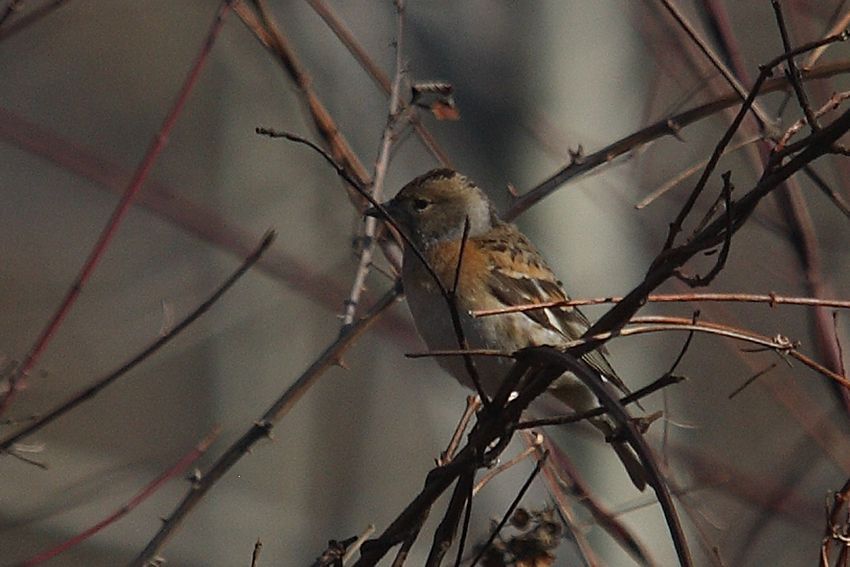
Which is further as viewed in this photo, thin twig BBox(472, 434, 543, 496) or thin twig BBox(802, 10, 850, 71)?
thin twig BBox(802, 10, 850, 71)

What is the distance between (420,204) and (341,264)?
233 centimetres

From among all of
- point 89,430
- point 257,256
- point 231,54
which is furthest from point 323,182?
point 89,430

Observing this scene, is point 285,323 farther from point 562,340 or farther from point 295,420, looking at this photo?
point 562,340

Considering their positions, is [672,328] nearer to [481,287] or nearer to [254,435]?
[254,435]

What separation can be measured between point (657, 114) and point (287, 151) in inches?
176

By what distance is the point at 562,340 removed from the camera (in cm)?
420

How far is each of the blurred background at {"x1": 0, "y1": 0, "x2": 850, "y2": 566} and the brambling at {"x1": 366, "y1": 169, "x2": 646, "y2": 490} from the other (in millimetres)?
252

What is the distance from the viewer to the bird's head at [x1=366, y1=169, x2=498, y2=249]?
4500 millimetres

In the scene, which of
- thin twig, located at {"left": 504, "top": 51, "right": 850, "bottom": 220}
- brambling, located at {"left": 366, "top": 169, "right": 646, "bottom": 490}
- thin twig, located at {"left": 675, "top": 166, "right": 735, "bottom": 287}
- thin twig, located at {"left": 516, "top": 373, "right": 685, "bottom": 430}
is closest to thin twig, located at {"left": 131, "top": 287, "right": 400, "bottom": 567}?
brambling, located at {"left": 366, "top": 169, "right": 646, "bottom": 490}

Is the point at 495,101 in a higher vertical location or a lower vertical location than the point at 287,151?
lower


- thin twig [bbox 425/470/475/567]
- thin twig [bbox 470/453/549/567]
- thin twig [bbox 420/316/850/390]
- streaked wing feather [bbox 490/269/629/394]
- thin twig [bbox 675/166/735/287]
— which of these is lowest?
thin twig [bbox 425/470/475/567]

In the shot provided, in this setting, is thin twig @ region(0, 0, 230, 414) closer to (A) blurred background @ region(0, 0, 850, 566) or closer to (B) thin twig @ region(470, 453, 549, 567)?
(A) blurred background @ region(0, 0, 850, 566)

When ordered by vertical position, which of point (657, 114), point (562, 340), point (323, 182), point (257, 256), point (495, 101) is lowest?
point (257, 256)

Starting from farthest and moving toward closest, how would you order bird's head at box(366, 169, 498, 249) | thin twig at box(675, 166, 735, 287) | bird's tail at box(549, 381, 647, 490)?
1. bird's head at box(366, 169, 498, 249)
2. bird's tail at box(549, 381, 647, 490)
3. thin twig at box(675, 166, 735, 287)
